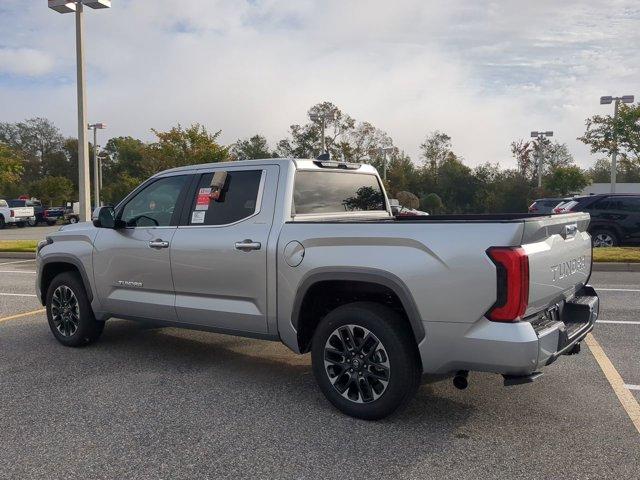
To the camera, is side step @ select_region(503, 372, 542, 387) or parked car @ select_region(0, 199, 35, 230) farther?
parked car @ select_region(0, 199, 35, 230)

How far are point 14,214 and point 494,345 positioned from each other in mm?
37800

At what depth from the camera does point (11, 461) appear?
3.48 meters

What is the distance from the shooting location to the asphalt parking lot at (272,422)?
3373mm

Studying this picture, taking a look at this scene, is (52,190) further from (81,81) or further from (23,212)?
(81,81)

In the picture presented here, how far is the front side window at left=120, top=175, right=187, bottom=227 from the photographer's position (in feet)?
17.3

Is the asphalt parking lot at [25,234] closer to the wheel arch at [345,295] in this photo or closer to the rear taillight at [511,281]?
the wheel arch at [345,295]

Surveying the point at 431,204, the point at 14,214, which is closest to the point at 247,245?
the point at 14,214

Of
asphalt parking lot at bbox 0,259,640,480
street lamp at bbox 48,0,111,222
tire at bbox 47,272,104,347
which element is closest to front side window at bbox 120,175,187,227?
tire at bbox 47,272,104,347

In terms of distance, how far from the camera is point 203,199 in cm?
502

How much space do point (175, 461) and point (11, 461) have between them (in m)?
0.97

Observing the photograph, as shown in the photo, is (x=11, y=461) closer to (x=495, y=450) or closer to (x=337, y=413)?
(x=337, y=413)

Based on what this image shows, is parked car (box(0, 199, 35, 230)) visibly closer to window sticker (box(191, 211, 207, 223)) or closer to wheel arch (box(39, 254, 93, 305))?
wheel arch (box(39, 254, 93, 305))

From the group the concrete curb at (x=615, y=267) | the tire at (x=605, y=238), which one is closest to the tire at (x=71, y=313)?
the concrete curb at (x=615, y=267)

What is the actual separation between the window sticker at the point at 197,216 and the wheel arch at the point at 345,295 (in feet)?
4.05
